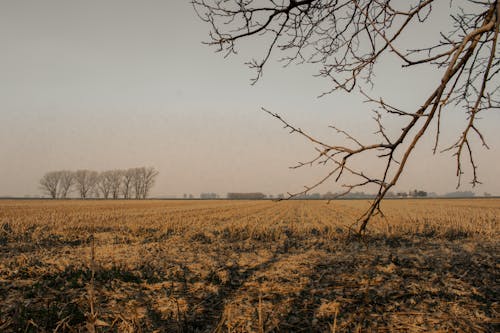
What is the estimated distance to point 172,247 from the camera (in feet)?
31.2

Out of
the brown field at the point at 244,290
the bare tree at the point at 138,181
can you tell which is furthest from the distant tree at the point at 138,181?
the brown field at the point at 244,290

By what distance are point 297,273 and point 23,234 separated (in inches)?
461

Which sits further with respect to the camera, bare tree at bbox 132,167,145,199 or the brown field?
bare tree at bbox 132,167,145,199

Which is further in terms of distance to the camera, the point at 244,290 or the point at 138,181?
the point at 138,181

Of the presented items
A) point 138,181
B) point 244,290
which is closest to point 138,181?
point 138,181

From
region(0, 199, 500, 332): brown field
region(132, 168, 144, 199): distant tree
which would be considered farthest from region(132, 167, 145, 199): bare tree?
region(0, 199, 500, 332): brown field

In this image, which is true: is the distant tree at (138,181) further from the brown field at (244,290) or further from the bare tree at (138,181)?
the brown field at (244,290)

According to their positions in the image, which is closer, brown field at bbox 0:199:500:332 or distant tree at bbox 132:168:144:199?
brown field at bbox 0:199:500:332

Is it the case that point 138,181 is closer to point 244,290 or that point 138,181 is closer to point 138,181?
point 138,181

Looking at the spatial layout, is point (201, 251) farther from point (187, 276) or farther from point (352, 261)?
point (352, 261)

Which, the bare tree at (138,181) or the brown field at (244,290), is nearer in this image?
the brown field at (244,290)

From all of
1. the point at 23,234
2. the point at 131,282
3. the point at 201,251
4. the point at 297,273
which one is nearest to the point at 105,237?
the point at 23,234

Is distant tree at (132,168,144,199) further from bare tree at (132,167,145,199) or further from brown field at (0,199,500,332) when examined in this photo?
brown field at (0,199,500,332)

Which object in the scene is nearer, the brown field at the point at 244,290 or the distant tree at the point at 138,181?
the brown field at the point at 244,290
